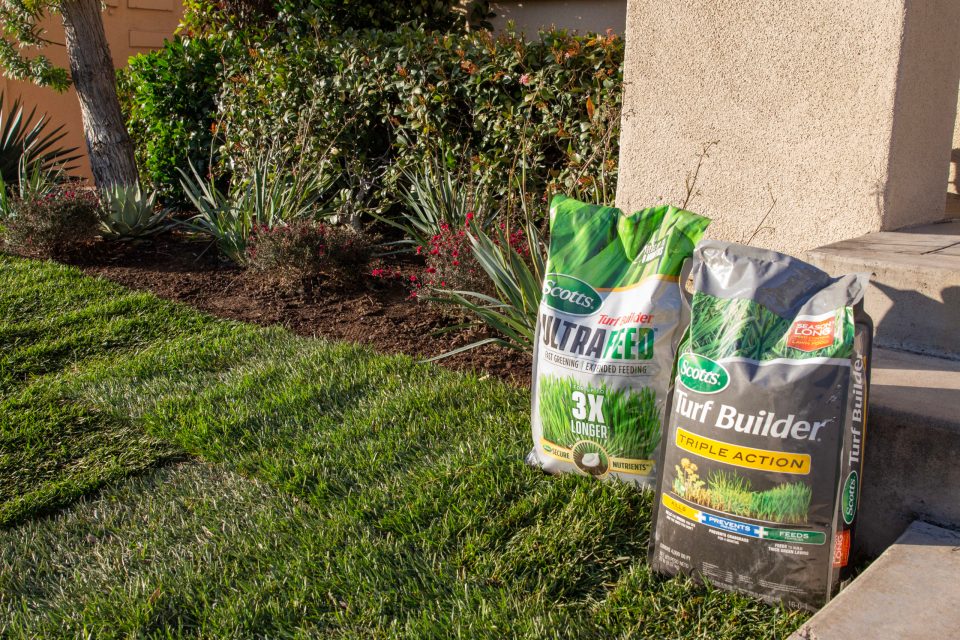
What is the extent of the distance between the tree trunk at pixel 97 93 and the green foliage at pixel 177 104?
544 millimetres

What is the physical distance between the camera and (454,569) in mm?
2361

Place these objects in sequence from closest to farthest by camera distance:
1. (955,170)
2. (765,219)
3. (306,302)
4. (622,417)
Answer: (622,417), (765,219), (955,170), (306,302)

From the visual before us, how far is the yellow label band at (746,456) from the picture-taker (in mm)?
2035

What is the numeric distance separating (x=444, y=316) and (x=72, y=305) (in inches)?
94.0

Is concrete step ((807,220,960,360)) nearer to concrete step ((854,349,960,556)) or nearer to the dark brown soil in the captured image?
concrete step ((854,349,960,556))

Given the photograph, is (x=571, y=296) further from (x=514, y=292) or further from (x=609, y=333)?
(x=514, y=292)

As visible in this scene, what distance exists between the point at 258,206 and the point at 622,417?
3855 mm

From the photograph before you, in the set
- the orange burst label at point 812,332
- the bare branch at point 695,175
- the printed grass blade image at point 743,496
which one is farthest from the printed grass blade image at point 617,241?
the bare branch at point 695,175

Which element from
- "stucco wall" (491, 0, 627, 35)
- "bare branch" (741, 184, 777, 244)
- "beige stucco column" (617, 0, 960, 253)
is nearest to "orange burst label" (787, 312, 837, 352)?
"beige stucco column" (617, 0, 960, 253)

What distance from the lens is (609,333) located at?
8.55 feet

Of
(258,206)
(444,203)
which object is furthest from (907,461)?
(258,206)

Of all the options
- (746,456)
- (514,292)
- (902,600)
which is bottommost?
(902,600)

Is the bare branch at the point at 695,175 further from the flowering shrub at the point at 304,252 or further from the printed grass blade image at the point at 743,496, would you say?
the flowering shrub at the point at 304,252

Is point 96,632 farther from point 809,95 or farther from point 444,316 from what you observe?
point 809,95
